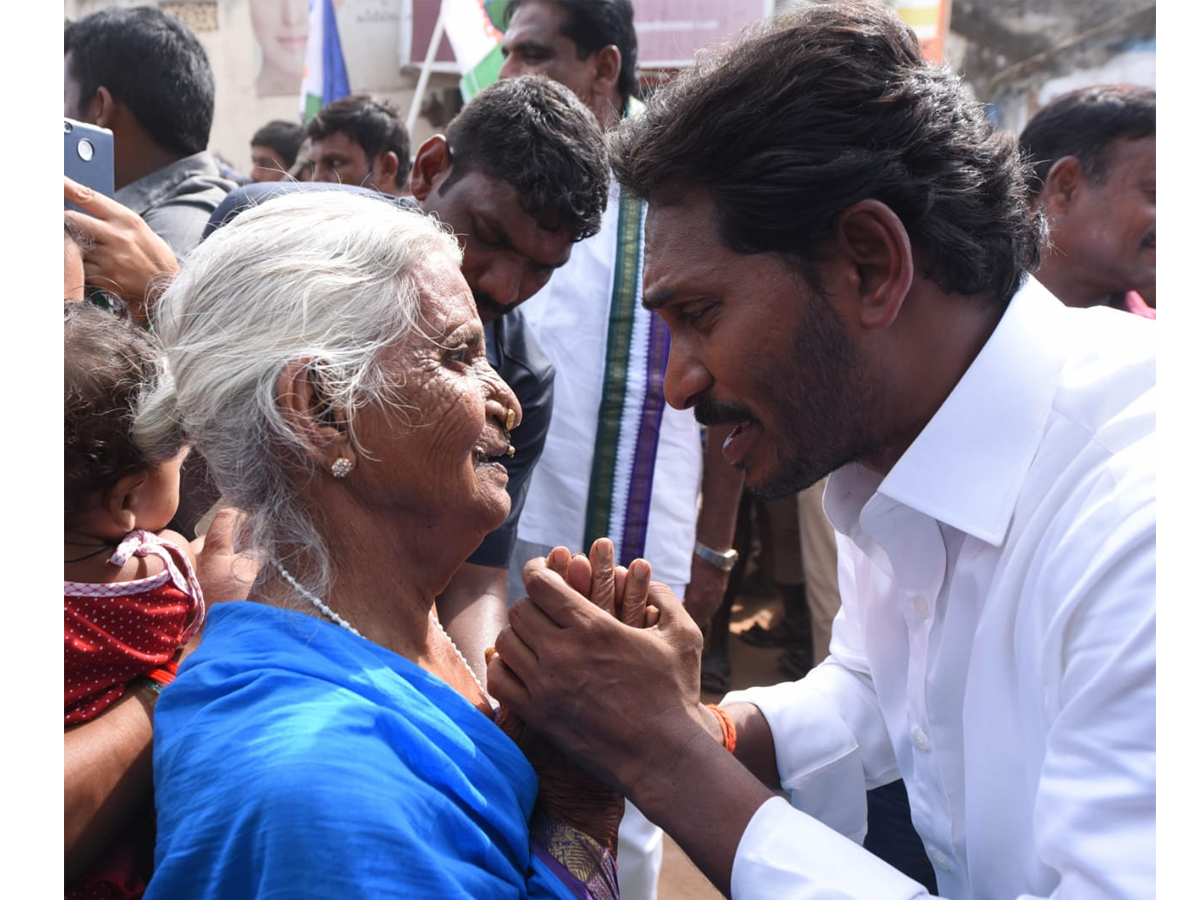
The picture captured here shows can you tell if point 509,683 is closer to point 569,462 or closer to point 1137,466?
point 1137,466

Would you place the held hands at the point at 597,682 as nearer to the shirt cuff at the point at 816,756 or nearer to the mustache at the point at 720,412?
the mustache at the point at 720,412

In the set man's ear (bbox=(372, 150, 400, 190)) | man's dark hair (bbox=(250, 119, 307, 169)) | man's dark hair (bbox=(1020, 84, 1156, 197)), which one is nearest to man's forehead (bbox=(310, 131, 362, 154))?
man's ear (bbox=(372, 150, 400, 190))

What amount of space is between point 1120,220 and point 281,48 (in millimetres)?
13670

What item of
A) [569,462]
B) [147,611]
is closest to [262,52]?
[569,462]

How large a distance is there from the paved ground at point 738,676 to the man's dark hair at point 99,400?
86.8 inches

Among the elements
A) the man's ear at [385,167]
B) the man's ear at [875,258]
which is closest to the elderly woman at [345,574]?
the man's ear at [875,258]

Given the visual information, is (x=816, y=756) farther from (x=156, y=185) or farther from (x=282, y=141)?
(x=282, y=141)

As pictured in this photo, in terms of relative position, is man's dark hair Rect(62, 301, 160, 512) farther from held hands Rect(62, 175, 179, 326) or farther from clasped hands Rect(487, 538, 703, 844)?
clasped hands Rect(487, 538, 703, 844)

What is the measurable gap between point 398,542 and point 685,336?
68cm

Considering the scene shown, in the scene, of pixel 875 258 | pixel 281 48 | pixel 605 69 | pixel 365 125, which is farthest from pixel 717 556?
pixel 281 48

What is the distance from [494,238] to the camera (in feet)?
9.30

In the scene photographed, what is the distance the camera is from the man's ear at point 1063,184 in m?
4.00

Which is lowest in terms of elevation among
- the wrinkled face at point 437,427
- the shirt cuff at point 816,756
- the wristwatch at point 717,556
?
the wristwatch at point 717,556

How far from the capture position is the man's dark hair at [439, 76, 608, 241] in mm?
2785
